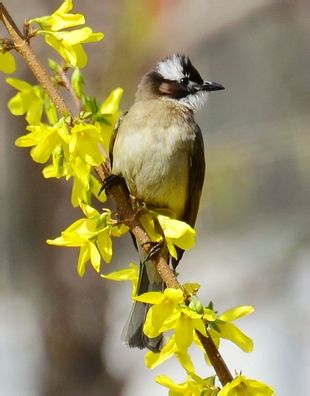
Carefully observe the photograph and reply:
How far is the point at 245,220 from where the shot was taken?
24.3 feet

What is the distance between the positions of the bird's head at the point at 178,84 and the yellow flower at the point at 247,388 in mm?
1418

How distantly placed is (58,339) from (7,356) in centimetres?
152

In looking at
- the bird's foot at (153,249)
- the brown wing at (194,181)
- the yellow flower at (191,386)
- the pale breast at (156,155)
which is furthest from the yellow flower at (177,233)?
the brown wing at (194,181)

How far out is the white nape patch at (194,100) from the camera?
3.12 m

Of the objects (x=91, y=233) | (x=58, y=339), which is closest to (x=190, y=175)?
(x=91, y=233)

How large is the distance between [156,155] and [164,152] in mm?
27

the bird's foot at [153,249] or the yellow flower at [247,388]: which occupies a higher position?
the bird's foot at [153,249]

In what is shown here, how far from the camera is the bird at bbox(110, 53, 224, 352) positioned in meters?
2.83

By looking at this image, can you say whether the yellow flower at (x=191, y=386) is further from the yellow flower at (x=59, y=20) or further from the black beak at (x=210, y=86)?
the black beak at (x=210, y=86)

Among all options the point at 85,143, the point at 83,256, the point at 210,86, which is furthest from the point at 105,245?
the point at 210,86

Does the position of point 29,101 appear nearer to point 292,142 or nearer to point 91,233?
point 91,233

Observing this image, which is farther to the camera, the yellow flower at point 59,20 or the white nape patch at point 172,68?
the white nape patch at point 172,68

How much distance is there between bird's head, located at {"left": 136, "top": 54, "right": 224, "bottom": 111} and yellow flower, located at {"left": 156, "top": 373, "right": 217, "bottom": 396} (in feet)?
4.53

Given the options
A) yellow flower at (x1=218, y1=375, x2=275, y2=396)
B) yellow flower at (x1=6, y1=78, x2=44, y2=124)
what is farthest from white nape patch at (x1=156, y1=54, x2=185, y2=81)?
yellow flower at (x1=218, y1=375, x2=275, y2=396)
